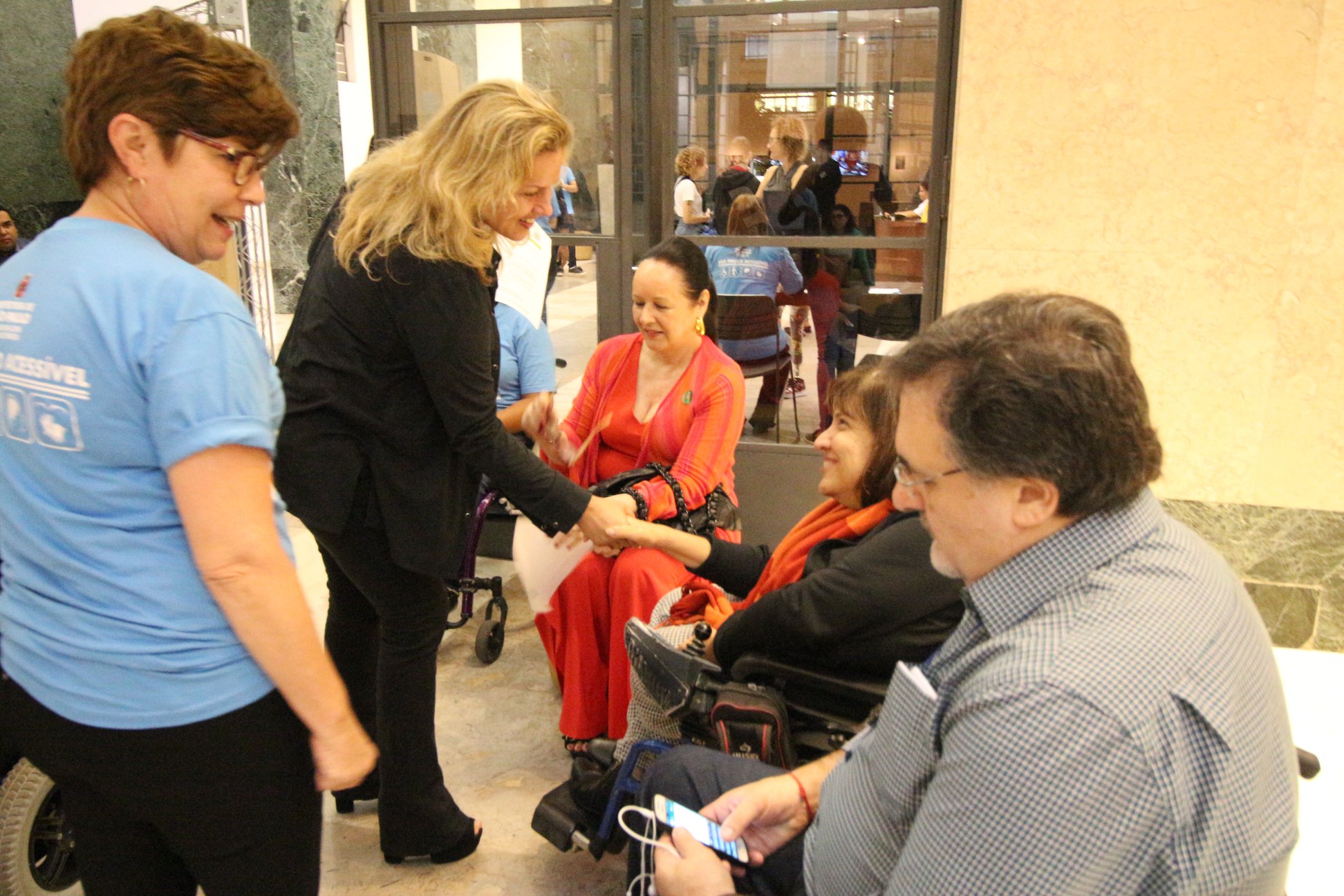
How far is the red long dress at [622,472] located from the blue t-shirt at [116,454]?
151cm

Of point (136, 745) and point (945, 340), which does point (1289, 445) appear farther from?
point (136, 745)

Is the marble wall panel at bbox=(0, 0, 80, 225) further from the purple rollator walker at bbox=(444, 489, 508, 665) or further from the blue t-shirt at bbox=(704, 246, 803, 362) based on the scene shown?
the blue t-shirt at bbox=(704, 246, 803, 362)

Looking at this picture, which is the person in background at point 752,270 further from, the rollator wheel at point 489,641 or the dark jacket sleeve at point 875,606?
the dark jacket sleeve at point 875,606

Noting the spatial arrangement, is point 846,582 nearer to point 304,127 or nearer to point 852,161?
point 852,161

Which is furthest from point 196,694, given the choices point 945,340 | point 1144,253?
point 1144,253

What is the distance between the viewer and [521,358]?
11.0 ft

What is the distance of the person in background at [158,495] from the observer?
1037mm

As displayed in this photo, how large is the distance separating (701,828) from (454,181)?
114 cm

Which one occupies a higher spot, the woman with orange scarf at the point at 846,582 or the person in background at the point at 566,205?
the person in background at the point at 566,205

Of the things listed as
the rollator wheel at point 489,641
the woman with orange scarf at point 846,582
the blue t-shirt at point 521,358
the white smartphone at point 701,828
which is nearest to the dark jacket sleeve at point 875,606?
the woman with orange scarf at point 846,582

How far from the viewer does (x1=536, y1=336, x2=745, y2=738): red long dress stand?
8.55 ft

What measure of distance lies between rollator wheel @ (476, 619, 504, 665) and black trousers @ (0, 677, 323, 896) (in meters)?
1.90

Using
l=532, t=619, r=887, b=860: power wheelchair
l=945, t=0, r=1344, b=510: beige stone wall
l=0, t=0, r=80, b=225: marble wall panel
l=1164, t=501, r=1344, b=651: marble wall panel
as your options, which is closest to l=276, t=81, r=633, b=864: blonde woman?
l=532, t=619, r=887, b=860: power wheelchair

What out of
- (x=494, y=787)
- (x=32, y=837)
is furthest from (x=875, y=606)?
(x=32, y=837)
